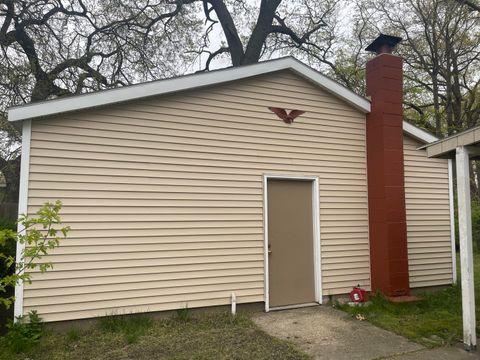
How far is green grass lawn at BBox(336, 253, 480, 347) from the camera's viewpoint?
16.0 feet

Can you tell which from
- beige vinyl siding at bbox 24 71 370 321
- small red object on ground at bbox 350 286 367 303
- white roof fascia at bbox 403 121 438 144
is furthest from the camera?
white roof fascia at bbox 403 121 438 144

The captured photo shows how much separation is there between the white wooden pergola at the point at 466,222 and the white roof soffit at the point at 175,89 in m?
2.60

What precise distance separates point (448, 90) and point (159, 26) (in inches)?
525

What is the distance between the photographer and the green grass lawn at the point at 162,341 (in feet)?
13.9

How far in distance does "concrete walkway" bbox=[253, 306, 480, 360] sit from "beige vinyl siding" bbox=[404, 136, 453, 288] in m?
2.56

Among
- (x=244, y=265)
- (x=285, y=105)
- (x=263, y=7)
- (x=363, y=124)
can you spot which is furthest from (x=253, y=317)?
(x=263, y=7)

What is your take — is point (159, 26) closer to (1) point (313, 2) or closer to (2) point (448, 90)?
(1) point (313, 2)

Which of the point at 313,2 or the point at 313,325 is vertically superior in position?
the point at 313,2

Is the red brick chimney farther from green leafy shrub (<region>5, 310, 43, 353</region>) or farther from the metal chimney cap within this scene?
green leafy shrub (<region>5, 310, 43, 353</region>)

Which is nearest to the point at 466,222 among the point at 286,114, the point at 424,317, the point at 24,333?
the point at 424,317

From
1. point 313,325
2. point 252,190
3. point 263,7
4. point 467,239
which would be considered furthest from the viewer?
point 263,7

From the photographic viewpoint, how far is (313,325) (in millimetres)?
5324

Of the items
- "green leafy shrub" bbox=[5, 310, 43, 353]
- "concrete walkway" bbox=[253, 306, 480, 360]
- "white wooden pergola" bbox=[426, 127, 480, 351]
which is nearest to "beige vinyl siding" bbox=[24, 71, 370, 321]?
"green leafy shrub" bbox=[5, 310, 43, 353]

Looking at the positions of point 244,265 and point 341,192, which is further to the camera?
point 341,192
